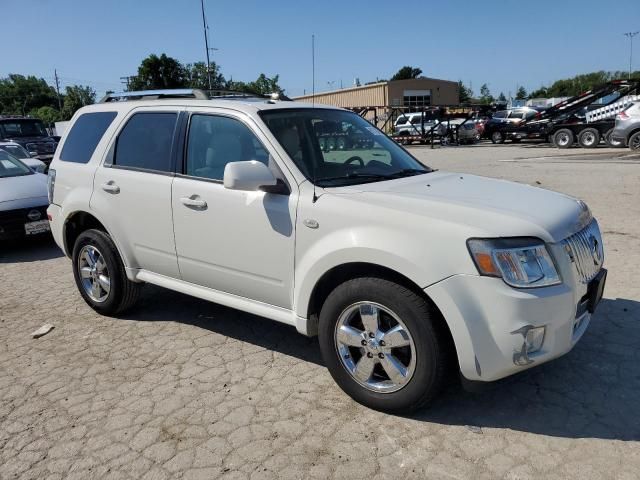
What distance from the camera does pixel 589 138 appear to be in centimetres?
2256

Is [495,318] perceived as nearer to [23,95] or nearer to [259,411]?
[259,411]

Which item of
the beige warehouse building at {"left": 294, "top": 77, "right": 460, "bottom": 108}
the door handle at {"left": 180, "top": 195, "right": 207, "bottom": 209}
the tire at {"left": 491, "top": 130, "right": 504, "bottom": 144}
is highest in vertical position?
the beige warehouse building at {"left": 294, "top": 77, "right": 460, "bottom": 108}

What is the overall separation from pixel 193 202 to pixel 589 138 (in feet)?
73.8

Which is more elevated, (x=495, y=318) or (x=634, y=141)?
(x=495, y=318)

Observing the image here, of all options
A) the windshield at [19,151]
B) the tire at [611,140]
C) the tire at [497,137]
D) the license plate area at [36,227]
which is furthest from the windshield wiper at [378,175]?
the tire at [497,137]

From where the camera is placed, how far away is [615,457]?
2.77 meters

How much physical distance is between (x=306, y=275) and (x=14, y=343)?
279cm

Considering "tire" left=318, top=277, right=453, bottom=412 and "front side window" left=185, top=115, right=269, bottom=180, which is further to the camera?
"front side window" left=185, top=115, right=269, bottom=180

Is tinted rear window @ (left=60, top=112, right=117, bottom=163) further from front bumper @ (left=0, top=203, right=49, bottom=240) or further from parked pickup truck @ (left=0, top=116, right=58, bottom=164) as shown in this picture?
parked pickup truck @ (left=0, top=116, right=58, bottom=164)

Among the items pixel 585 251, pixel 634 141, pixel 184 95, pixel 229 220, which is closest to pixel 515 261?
pixel 585 251

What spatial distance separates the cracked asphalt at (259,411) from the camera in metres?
2.81

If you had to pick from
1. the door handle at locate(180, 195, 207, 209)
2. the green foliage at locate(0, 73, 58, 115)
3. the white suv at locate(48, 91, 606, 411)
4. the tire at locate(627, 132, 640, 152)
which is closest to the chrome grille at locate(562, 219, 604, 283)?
the white suv at locate(48, 91, 606, 411)

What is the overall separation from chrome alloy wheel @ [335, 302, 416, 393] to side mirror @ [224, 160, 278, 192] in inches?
36.6

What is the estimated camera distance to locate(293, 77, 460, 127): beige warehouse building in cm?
5238
